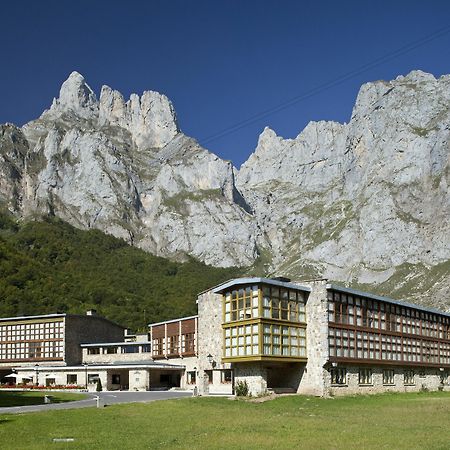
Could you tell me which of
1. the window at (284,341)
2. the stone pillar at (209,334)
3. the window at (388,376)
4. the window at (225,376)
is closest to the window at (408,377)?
the window at (388,376)

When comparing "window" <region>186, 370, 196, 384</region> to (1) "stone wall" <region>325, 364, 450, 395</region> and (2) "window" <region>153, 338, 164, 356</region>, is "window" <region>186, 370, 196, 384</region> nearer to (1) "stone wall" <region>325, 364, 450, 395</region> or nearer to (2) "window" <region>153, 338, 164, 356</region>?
(2) "window" <region>153, 338, 164, 356</region>

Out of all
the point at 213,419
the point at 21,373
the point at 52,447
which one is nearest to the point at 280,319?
the point at 213,419

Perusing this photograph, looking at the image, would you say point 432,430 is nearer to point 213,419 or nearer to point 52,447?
point 213,419

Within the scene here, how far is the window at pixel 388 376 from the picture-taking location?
201 ft

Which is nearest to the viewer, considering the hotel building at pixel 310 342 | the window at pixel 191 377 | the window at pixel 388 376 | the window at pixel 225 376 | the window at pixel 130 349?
the hotel building at pixel 310 342

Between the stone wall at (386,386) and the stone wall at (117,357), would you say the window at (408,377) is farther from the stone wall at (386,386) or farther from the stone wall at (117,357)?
the stone wall at (117,357)

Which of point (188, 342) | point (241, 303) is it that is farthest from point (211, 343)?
point (188, 342)

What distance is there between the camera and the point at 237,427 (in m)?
29.2

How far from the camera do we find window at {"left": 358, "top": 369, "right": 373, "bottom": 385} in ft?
189

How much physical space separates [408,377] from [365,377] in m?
9.62

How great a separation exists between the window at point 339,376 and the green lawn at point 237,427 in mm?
10110

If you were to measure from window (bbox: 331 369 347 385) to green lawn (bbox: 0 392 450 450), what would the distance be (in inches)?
398

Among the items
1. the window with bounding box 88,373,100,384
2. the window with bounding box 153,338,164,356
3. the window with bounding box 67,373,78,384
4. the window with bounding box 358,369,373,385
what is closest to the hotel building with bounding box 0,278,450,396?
the window with bounding box 358,369,373,385

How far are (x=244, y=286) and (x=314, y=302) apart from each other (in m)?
6.46
